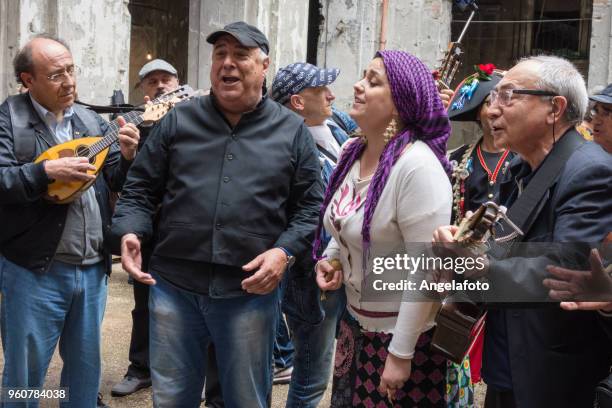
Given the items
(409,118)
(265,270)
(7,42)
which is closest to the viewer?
(409,118)

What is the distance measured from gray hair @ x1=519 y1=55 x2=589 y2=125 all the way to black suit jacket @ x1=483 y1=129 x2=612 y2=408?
0.17m

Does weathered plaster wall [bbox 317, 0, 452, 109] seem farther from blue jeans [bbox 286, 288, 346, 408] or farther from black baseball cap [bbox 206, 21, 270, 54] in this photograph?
black baseball cap [bbox 206, 21, 270, 54]

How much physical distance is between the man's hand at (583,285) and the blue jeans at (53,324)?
2.40m

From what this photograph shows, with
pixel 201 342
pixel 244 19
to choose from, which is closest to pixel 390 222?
pixel 201 342

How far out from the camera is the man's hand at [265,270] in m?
3.23

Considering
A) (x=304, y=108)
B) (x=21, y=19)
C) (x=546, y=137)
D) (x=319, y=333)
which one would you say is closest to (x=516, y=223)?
(x=546, y=137)

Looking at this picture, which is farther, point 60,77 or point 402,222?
point 60,77

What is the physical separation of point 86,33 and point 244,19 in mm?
2780

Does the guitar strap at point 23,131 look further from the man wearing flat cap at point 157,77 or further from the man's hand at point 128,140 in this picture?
the man wearing flat cap at point 157,77

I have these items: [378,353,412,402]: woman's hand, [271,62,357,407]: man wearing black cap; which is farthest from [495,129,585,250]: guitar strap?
[271,62,357,407]: man wearing black cap

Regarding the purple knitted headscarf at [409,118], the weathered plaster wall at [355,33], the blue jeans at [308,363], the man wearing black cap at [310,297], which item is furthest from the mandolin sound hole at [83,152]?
the weathered plaster wall at [355,33]

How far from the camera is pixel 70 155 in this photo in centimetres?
389

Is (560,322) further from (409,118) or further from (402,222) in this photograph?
(409,118)

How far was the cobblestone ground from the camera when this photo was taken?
5094mm
